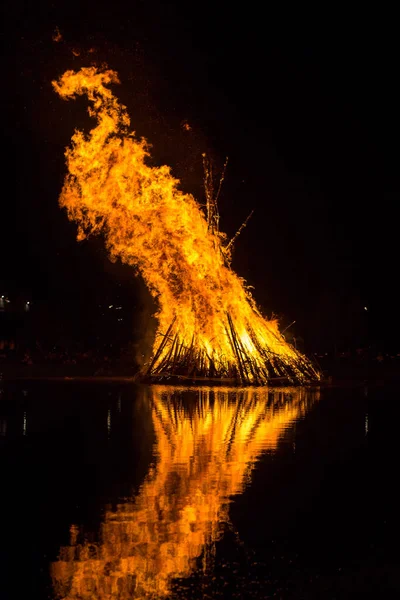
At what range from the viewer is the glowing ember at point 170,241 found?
2459cm

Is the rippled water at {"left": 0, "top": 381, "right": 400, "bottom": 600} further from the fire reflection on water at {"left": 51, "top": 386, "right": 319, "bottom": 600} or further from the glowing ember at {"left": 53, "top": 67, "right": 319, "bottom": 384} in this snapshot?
the glowing ember at {"left": 53, "top": 67, "right": 319, "bottom": 384}

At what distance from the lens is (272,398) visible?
71.4 feet

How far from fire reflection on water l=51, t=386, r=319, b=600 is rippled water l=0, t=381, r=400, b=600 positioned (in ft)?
0.06

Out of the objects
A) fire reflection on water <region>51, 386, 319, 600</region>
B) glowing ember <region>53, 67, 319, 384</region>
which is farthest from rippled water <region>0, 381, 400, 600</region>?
glowing ember <region>53, 67, 319, 384</region>

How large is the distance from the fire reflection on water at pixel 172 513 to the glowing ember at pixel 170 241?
326 inches

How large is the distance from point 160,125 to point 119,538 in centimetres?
1946

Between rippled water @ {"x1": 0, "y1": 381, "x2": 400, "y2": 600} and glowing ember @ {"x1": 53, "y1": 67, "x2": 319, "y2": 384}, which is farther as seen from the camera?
glowing ember @ {"x1": 53, "y1": 67, "x2": 319, "y2": 384}

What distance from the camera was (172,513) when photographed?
8.52m

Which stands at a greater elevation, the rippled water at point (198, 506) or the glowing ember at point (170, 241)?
the glowing ember at point (170, 241)

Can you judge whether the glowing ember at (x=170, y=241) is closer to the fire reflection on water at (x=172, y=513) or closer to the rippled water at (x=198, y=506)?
the fire reflection on water at (x=172, y=513)

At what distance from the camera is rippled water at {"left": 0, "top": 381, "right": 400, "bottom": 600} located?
21.4ft

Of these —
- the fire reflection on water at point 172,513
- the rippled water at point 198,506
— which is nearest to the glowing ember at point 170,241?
the fire reflection on water at point 172,513

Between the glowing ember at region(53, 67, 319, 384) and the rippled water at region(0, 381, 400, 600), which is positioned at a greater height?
the glowing ember at region(53, 67, 319, 384)

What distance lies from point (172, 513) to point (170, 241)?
1706 centimetres
